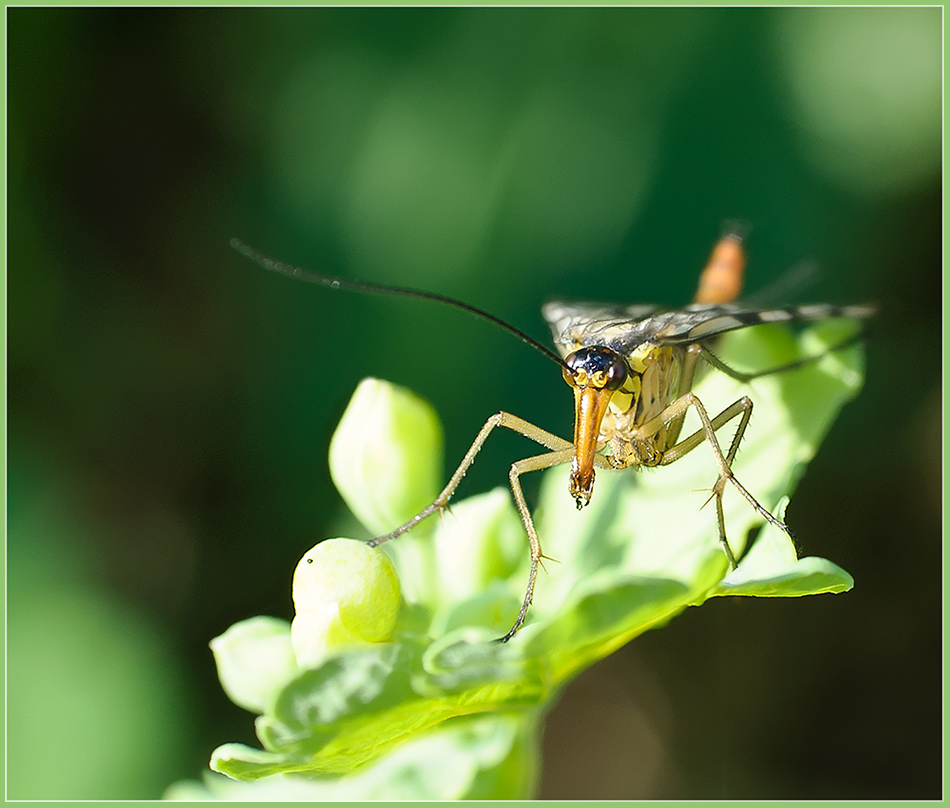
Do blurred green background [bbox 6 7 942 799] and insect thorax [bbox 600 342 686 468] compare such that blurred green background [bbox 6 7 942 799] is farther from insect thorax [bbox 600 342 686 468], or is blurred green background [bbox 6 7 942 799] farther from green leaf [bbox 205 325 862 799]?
insect thorax [bbox 600 342 686 468]

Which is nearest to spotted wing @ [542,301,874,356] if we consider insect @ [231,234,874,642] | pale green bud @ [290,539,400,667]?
insect @ [231,234,874,642]

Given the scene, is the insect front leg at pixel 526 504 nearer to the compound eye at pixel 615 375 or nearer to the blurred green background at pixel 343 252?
the compound eye at pixel 615 375

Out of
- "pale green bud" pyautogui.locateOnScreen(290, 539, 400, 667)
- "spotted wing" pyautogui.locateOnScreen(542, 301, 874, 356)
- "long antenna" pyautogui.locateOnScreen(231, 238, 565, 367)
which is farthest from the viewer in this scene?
"spotted wing" pyautogui.locateOnScreen(542, 301, 874, 356)

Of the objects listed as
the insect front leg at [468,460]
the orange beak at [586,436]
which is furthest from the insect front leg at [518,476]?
the orange beak at [586,436]

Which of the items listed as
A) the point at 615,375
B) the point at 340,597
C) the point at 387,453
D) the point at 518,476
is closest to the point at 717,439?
the point at 615,375

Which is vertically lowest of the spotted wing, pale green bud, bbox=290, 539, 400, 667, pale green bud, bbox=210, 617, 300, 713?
pale green bud, bbox=210, 617, 300, 713

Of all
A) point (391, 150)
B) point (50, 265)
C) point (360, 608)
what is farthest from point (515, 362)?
point (360, 608)

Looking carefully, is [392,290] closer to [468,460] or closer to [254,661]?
[468,460]
